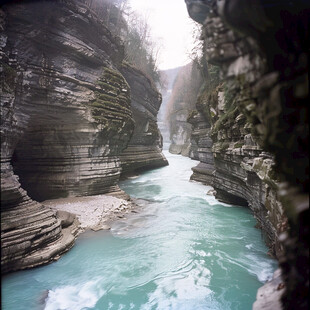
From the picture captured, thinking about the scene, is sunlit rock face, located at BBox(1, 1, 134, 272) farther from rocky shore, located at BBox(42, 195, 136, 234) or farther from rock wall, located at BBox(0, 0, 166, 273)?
rocky shore, located at BBox(42, 195, 136, 234)

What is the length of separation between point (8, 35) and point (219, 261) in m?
11.0

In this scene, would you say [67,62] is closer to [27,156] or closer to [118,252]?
[27,156]

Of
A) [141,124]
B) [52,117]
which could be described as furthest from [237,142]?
[141,124]

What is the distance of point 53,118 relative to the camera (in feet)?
37.6

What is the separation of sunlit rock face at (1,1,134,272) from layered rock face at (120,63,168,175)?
24.2 ft

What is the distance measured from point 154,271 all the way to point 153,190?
448 inches

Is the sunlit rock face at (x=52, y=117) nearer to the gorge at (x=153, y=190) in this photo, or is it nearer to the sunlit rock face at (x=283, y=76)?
the gorge at (x=153, y=190)

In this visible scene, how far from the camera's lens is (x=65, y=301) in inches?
219

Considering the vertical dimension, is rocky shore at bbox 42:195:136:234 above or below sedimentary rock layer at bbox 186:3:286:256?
below

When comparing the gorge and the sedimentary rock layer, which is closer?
the gorge

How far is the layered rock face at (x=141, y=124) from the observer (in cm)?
2239

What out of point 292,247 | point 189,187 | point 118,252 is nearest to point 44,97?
point 118,252

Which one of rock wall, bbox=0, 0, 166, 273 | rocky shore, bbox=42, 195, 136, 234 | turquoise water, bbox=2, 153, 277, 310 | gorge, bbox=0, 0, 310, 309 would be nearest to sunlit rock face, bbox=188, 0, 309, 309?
gorge, bbox=0, 0, 310, 309

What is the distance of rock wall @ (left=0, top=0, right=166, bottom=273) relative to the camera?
23.2ft
